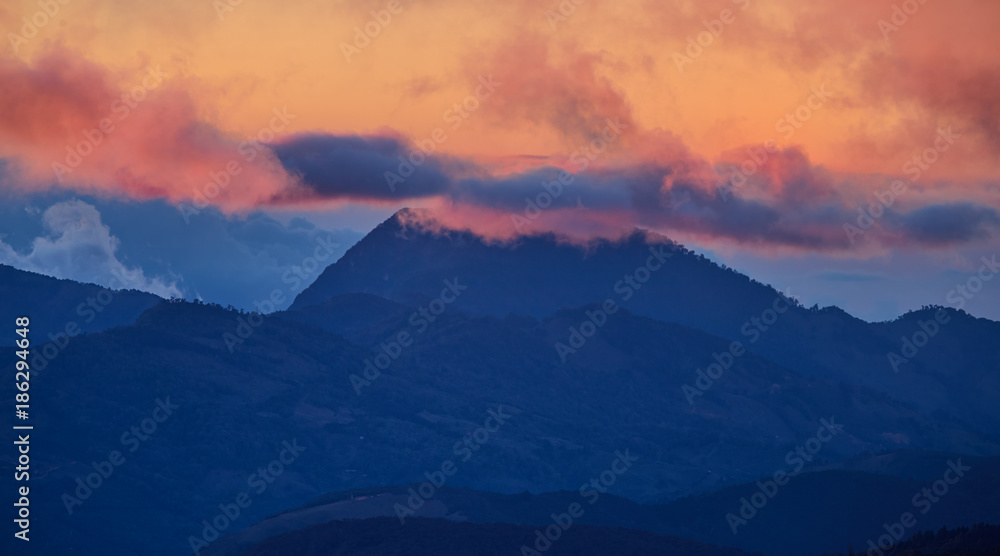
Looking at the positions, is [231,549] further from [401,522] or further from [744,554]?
[744,554]

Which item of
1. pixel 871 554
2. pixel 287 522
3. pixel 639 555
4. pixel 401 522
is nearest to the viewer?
pixel 871 554

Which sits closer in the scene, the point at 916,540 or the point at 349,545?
the point at 916,540

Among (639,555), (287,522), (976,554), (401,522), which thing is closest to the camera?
(976,554)

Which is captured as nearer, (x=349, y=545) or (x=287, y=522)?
(x=349, y=545)

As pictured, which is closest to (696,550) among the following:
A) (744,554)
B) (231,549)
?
(744,554)

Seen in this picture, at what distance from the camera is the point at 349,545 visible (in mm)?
169625

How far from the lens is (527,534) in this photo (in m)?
170

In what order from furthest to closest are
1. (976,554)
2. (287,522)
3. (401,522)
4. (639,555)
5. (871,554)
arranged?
1. (287,522)
2. (401,522)
3. (639,555)
4. (871,554)
5. (976,554)

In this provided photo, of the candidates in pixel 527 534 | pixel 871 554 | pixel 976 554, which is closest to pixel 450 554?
pixel 527 534

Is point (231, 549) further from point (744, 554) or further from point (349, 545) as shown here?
point (744, 554)

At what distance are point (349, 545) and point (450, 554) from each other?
14688 mm

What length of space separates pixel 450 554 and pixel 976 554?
70748 millimetres

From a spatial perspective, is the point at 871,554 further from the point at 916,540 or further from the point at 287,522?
the point at 287,522

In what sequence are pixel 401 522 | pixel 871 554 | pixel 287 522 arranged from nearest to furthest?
pixel 871 554 < pixel 401 522 < pixel 287 522
